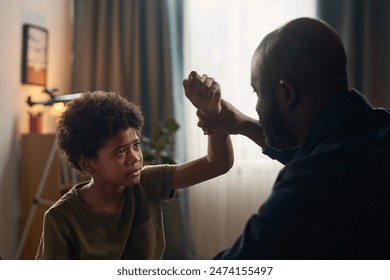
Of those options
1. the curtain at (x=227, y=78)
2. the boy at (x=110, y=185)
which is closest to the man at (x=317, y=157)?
the boy at (x=110, y=185)

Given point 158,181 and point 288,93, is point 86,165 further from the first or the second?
point 288,93

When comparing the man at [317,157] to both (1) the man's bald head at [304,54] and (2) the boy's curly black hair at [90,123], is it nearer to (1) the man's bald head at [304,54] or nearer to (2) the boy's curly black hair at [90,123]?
(1) the man's bald head at [304,54]

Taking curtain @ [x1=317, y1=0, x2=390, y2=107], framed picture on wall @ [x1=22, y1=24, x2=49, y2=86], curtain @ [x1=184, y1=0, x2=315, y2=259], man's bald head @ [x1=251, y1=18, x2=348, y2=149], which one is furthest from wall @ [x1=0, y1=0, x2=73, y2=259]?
curtain @ [x1=317, y1=0, x2=390, y2=107]

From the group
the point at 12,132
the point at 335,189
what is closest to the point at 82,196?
the point at 335,189

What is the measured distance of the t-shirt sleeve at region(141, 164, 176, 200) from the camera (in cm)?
71

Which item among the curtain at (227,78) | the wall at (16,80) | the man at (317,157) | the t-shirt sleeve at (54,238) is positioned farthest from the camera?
the curtain at (227,78)

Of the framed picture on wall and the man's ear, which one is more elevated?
the framed picture on wall

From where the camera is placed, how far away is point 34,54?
109 cm

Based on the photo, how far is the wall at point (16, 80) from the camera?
1024mm

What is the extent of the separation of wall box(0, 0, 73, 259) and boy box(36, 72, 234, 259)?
14.7 inches

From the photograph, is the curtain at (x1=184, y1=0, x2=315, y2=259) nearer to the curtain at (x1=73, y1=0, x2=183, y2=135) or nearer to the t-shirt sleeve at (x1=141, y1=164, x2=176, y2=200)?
the curtain at (x1=73, y1=0, x2=183, y2=135)

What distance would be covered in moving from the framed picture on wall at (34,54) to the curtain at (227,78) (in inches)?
14.6

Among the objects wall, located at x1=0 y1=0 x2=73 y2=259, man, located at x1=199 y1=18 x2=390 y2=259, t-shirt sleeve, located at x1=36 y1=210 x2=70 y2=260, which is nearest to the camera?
man, located at x1=199 y1=18 x2=390 y2=259

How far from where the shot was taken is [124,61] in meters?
1.39
